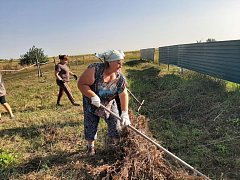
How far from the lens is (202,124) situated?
5.72m

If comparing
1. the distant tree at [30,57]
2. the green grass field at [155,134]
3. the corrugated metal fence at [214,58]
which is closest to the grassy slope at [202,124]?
the green grass field at [155,134]

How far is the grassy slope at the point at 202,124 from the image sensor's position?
13.6ft

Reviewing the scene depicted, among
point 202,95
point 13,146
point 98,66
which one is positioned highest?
point 98,66

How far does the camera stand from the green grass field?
13.0 feet

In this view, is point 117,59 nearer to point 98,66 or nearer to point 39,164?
point 98,66

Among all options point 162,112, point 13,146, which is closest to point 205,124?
point 162,112

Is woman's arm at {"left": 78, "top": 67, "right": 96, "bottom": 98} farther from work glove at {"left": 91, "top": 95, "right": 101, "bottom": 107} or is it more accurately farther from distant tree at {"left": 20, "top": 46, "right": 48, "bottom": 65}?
distant tree at {"left": 20, "top": 46, "right": 48, "bottom": 65}

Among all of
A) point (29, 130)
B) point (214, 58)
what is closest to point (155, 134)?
point (29, 130)

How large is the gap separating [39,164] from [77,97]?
18.3 feet

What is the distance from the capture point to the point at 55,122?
20.7ft

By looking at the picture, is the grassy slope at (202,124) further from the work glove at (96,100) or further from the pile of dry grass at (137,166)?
the work glove at (96,100)

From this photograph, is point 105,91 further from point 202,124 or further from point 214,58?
point 214,58

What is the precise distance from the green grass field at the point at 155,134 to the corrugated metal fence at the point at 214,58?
43 cm

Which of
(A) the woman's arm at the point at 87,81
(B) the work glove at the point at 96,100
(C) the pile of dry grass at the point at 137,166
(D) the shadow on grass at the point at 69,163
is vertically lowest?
(D) the shadow on grass at the point at 69,163
